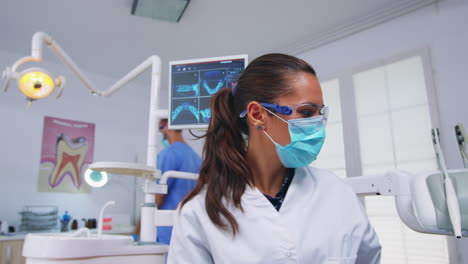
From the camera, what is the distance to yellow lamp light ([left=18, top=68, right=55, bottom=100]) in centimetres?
151

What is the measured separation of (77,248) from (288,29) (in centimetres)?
269

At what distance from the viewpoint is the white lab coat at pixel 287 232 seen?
0.83m

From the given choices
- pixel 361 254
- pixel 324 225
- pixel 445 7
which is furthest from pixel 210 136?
pixel 445 7

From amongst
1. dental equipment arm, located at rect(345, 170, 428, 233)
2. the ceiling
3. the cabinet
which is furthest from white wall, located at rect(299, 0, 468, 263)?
the cabinet

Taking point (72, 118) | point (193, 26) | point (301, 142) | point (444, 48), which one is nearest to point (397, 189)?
point (301, 142)

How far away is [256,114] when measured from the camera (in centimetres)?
98

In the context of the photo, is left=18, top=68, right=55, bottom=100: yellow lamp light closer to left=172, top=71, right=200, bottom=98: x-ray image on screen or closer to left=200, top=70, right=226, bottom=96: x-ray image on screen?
left=172, top=71, right=200, bottom=98: x-ray image on screen

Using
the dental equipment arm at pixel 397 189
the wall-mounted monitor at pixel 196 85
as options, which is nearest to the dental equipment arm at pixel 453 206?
the dental equipment arm at pixel 397 189

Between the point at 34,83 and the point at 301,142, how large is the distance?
4.08ft

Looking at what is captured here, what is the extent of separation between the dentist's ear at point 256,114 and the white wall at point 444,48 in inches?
85.4

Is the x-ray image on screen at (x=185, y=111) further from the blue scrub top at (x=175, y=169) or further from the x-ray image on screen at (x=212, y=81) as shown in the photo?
the blue scrub top at (x=175, y=169)

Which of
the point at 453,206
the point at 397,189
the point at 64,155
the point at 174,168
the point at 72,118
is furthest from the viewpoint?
the point at 72,118

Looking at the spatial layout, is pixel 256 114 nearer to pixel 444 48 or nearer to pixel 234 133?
pixel 234 133

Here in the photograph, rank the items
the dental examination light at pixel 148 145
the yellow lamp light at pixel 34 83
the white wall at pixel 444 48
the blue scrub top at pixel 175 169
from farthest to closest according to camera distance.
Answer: the white wall at pixel 444 48
the blue scrub top at pixel 175 169
the yellow lamp light at pixel 34 83
the dental examination light at pixel 148 145
